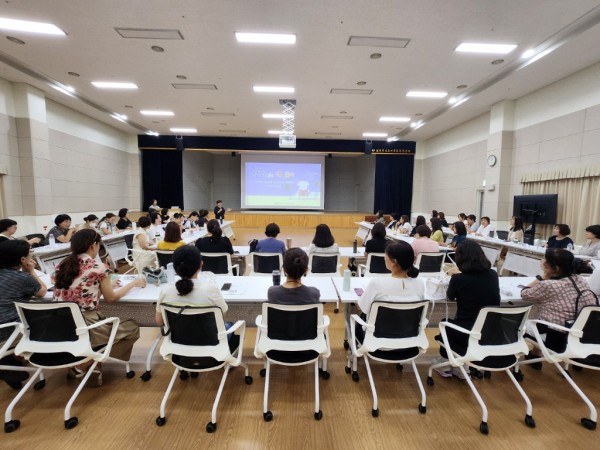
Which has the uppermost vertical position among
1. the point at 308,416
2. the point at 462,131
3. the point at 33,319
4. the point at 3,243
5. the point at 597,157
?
the point at 462,131

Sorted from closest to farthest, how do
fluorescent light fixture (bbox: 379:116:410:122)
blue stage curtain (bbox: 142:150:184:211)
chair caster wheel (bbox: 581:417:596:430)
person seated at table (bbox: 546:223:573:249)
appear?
chair caster wheel (bbox: 581:417:596:430), person seated at table (bbox: 546:223:573:249), fluorescent light fixture (bbox: 379:116:410:122), blue stage curtain (bbox: 142:150:184:211)

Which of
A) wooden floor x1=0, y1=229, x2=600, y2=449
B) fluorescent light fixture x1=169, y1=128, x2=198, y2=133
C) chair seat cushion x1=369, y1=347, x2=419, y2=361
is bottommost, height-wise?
wooden floor x1=0, y1=229, x2=600, y2=449

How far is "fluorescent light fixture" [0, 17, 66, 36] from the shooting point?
4.34 metres

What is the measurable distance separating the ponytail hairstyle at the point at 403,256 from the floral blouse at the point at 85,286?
214cm

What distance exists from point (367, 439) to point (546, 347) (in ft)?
5.14

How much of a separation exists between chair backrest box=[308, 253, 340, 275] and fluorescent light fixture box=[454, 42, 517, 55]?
13.2 feet

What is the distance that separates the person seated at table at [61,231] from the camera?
5008 mm

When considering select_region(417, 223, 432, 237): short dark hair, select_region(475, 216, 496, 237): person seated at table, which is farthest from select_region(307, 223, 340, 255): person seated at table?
select_region(475, 216, 496, 237): person seated at table

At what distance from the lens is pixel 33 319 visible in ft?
6.36

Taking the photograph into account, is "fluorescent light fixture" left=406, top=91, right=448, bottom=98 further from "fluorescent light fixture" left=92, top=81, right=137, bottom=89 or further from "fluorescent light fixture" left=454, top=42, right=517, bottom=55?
"fluorescent light fixture" left=92, top=81, right=137, bottom=89

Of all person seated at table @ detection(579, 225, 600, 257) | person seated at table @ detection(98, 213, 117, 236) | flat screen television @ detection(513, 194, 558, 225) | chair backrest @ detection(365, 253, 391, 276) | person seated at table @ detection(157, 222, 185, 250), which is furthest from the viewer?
flat screen television @ detection(513, 194, 558, 225)

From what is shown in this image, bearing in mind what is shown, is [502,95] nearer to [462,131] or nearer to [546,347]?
[462,131]

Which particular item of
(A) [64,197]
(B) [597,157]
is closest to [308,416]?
(B) [597,157]

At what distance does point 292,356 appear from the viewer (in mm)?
2051
